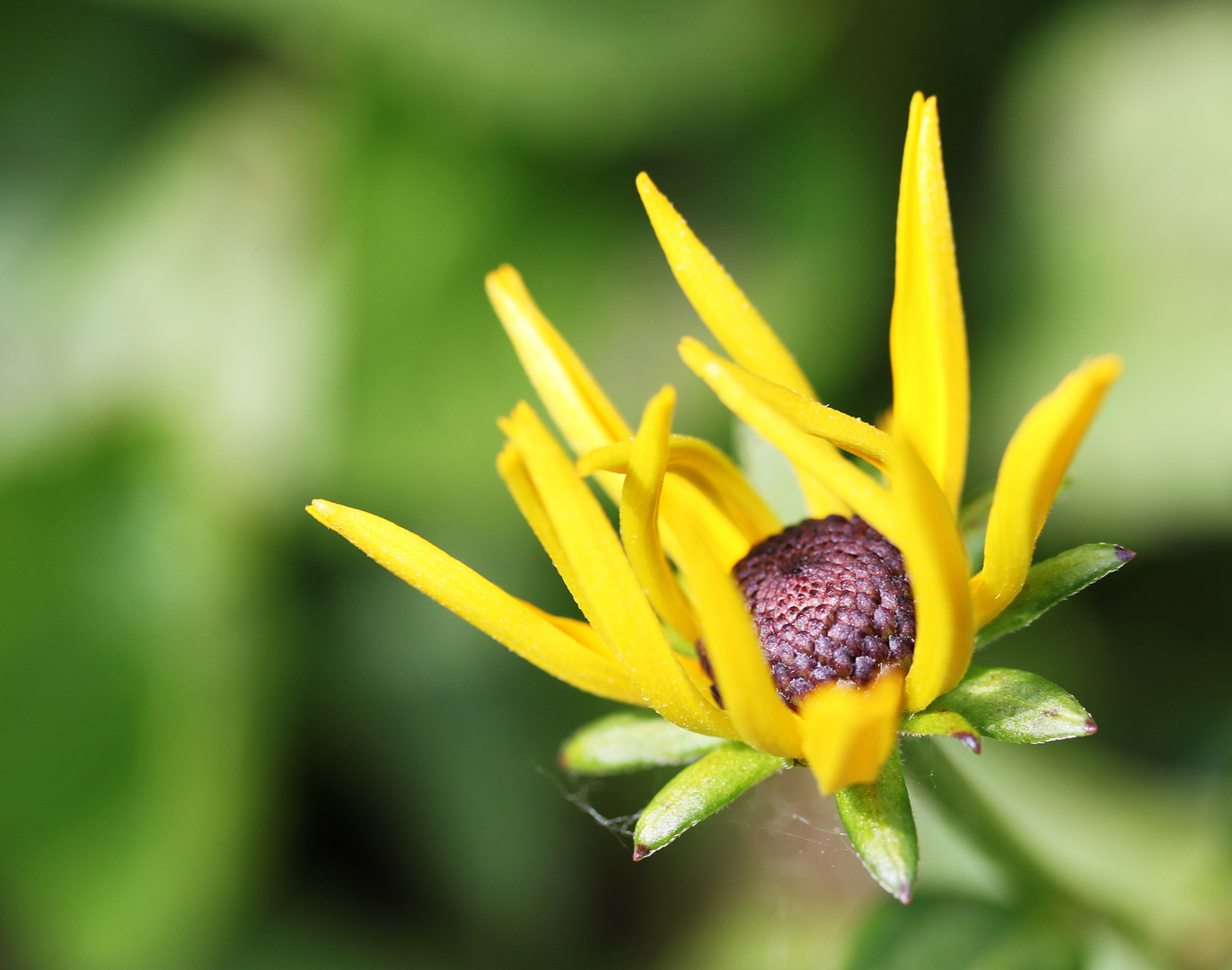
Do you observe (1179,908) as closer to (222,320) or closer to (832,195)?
(832,195)

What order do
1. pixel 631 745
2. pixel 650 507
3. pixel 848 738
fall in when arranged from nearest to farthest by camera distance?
1. pixel 848 738
2. pixel 650 507
3. pixel 631 745

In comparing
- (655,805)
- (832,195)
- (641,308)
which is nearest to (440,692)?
(641,308)

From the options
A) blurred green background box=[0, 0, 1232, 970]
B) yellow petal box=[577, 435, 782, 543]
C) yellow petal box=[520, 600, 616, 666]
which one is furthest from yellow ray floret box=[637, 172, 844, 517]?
blurred green background box=[0, 0, 1232, 970]

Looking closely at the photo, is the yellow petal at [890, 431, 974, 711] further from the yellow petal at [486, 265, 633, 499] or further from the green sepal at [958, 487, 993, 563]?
the yellow petal at [486, 265, 633, 499]

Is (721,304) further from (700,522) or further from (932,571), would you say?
(932,571)

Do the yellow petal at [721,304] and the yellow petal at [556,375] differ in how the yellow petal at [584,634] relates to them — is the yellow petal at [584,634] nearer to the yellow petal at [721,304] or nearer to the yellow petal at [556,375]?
the yellow petal at [556,375]

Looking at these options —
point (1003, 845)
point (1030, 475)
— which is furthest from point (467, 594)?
point (1003, 845)
